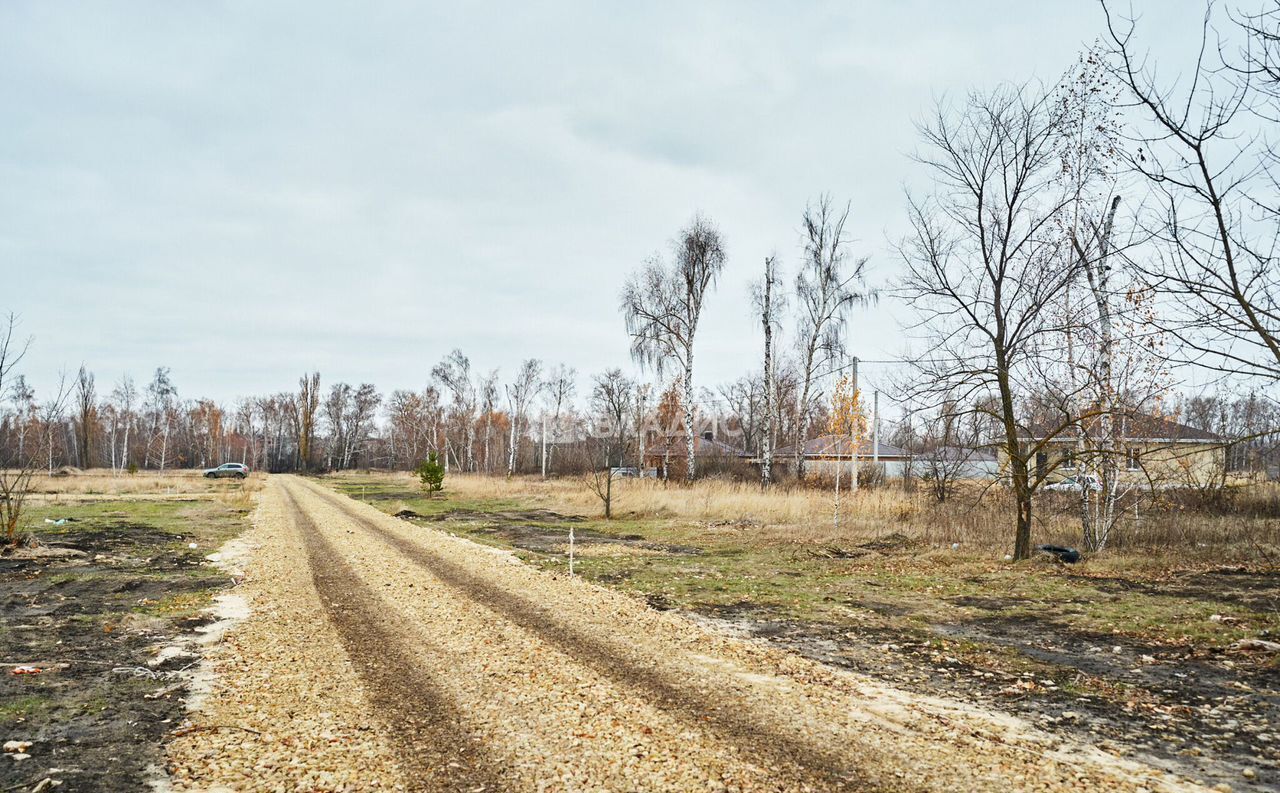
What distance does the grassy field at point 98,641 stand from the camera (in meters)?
5.01

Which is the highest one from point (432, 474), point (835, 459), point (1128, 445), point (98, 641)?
point (1128, 445)

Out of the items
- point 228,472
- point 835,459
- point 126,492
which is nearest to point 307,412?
point 228,472

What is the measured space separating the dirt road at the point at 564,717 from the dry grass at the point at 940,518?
844 centimetres

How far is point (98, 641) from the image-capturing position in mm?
7910

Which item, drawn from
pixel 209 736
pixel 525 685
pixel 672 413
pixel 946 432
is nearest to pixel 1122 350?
pixel 946 432

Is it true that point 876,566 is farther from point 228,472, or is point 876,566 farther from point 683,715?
point 228,472

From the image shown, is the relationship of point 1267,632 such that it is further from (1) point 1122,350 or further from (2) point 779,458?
(2) point 779,458

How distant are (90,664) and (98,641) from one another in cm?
106

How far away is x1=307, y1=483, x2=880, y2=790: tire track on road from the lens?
4750 mm

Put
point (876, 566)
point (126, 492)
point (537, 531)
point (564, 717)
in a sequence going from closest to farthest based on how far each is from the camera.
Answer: point (564, 717), point (876, 566), point (537, 531), point (126, 492)

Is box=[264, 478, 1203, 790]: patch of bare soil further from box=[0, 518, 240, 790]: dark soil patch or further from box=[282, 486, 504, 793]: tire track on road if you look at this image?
box=[0, 518, 240, 790]: dark soil patch

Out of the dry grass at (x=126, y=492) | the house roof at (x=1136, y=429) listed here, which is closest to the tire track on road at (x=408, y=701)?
the house roof at (x=1136, y=429)

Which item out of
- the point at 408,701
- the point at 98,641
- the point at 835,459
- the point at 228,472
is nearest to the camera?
the point at 408,701

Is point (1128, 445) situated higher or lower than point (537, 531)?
higher
